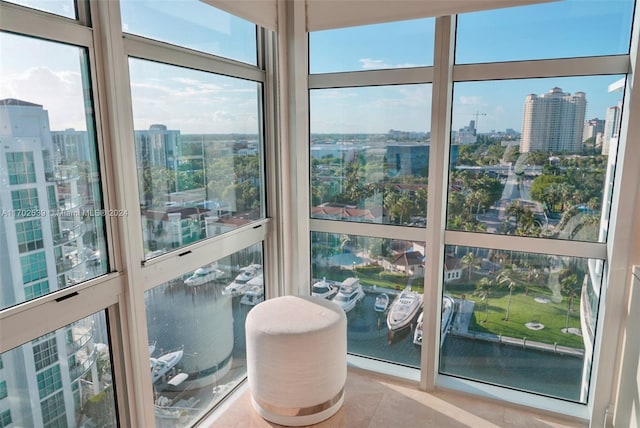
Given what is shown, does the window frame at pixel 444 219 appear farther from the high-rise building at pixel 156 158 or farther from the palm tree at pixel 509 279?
the high-rise building at pixel 156 158

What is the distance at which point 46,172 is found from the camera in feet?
4.83

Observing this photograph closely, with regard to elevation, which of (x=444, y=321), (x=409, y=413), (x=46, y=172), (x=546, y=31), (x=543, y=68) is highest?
(x=546, y=31)

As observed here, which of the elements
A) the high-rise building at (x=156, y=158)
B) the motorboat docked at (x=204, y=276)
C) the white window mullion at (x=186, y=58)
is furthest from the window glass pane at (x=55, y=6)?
the motorboat docked at (x=204, y=276)

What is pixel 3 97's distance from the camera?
4.36ft

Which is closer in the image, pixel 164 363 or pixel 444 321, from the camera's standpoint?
pixel 164 363

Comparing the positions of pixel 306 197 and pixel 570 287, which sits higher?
pixel 306 197

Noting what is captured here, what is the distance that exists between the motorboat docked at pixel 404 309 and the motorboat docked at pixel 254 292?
0.89 m

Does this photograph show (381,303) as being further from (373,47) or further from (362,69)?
(373,47)

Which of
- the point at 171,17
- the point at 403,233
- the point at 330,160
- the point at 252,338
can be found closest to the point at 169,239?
the point at 252,338

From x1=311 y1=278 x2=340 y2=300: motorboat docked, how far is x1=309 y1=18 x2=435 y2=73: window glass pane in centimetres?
147

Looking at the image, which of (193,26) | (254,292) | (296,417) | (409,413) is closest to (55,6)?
(193,26)

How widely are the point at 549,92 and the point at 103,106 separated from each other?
2176 millimetres

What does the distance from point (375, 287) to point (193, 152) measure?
1.50 meters

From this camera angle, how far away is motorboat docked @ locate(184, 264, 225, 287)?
2226 millimetres
